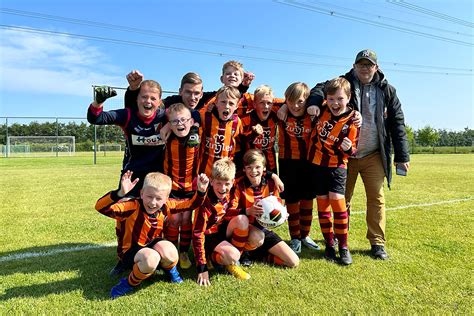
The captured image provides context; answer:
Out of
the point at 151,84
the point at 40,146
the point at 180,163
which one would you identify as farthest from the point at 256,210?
the point at 40,146

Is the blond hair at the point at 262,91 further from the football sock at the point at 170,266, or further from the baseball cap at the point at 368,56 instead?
the football sock at the point at 170,266

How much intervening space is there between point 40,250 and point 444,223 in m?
5.73

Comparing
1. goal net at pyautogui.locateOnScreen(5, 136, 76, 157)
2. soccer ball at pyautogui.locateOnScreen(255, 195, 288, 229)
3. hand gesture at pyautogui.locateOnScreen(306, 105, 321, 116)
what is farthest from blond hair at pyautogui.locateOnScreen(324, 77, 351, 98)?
goal net at pyautogui.locateOnScreen(5, 136, 76, 157)

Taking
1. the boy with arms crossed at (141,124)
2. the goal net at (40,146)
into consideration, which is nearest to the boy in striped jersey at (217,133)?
the boy with arms crossed at (141,124)

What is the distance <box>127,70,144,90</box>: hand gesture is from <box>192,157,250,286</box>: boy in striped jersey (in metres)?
1.20

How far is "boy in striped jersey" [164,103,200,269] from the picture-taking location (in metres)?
3.69

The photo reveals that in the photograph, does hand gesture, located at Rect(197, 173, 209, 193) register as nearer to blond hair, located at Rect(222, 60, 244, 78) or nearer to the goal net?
blond hair, located at Rect(222, 60, 244, 78)

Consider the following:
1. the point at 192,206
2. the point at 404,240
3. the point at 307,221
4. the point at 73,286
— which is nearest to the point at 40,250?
the point at 73,286

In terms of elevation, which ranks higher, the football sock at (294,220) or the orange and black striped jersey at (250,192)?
the orange and black striped jersey at (250,192)

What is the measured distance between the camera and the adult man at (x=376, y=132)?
420 cm

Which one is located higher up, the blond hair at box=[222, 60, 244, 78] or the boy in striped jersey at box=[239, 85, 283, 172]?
the blond hair at box=[222, 60, 244, 78]

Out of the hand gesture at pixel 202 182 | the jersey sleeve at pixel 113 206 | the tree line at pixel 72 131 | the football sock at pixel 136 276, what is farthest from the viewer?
the tree line at pixel 72 131

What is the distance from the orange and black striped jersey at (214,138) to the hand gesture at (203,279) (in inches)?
41.1

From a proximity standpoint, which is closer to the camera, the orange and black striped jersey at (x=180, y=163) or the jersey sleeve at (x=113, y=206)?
the jersey sleeve at (x=113, y=206)
